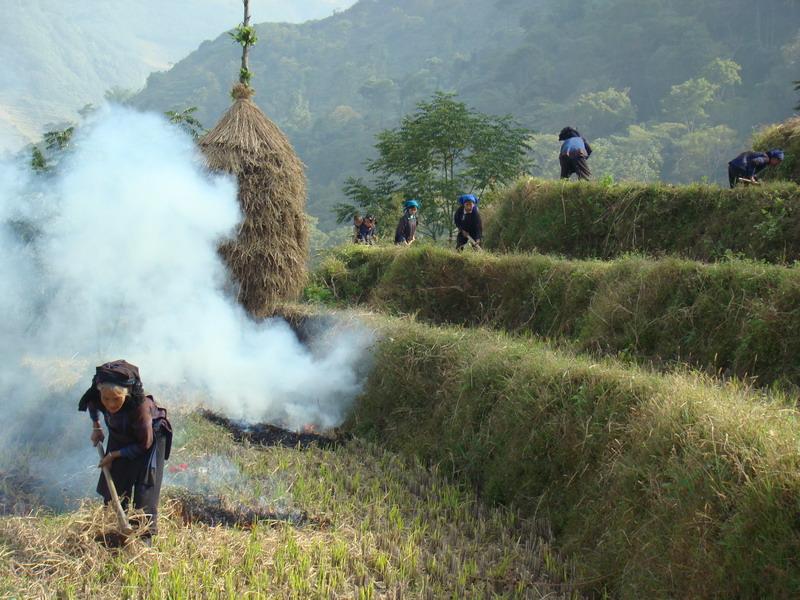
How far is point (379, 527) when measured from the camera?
5.71 m

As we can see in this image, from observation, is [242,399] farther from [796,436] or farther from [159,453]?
[796,436]

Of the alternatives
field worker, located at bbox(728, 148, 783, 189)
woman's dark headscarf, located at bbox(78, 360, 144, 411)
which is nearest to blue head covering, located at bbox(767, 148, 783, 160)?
field worker, located at bbox(728, 148, 783, 189)

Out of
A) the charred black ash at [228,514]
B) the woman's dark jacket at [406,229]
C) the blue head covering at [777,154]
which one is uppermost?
the blue head covering at [777,154]

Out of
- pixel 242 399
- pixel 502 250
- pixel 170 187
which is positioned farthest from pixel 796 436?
pixel 502 250

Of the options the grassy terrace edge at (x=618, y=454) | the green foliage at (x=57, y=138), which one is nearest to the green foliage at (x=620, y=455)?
the grassy terrace edge at (x=618, y=454)

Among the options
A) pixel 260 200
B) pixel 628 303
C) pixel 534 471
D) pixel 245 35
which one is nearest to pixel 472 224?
pixel 260 200

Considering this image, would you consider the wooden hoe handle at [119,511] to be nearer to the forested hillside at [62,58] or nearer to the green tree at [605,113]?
the forested hillside at [62,58]

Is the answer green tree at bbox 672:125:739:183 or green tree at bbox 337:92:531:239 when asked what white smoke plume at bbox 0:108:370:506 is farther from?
green tree at bbox 672:125:739:183

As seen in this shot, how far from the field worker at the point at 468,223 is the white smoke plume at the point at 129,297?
3.39 meters

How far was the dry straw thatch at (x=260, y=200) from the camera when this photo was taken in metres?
10.1

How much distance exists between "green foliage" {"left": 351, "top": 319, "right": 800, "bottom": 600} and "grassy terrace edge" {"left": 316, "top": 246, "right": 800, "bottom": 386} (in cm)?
92

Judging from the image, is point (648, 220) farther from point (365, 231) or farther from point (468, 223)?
point (365, 231)

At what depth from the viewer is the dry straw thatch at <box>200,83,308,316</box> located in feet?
33.3

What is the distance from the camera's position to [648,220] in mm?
10352
